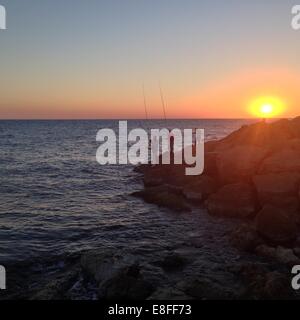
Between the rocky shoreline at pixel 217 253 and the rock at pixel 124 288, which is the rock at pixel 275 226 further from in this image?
the rock at pixel 124 288

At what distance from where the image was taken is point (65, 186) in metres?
31.8

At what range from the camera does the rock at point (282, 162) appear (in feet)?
73.6

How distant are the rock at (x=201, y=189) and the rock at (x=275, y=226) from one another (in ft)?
24.5

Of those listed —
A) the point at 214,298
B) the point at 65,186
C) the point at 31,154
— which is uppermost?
the point at 31,154

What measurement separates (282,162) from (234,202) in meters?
4.01

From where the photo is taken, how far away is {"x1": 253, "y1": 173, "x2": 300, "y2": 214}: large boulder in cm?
2045

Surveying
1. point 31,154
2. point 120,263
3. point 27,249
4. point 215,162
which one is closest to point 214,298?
point 120,263

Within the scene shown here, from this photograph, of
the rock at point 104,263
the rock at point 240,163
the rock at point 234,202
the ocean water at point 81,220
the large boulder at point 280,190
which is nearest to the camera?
the rock at point 104,263

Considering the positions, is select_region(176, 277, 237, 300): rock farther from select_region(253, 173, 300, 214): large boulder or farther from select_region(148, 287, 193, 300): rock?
select_region(253, 173, 300, 214): large boulder

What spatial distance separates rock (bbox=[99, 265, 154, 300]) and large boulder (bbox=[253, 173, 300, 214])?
10.7 meters

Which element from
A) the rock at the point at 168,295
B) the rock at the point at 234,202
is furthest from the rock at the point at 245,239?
the rock at the point at 168,295
